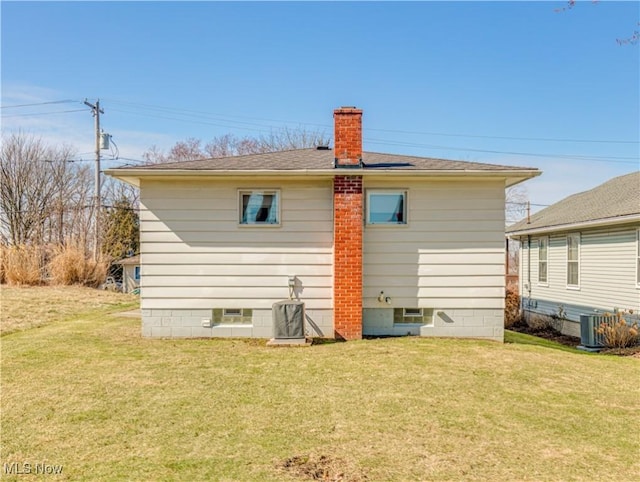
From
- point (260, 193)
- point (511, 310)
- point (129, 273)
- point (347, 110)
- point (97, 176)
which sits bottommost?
point (511, 310)

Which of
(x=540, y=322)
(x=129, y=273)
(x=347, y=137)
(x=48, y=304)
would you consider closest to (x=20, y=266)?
(x=48, y=304)

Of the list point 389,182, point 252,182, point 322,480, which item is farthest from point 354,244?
point 322,480

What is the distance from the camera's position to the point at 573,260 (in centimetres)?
1429

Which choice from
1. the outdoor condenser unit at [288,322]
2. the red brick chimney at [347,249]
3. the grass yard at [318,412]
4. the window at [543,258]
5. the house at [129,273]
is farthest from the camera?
the house at [129,273]

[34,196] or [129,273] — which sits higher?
[34,196]

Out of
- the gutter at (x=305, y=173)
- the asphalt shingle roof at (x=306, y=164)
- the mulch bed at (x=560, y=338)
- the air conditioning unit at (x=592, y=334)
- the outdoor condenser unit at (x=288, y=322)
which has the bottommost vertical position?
the mulch bed at (x=560, y=338)

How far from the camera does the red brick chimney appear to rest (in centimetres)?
820

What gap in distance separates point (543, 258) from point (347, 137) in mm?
11481

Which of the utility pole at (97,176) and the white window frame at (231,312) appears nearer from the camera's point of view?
the white window frame at (231,312)

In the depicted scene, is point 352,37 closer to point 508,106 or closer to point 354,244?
point 354,244

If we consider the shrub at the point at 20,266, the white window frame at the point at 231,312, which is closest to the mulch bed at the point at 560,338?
the white window frame at the point at 231,312

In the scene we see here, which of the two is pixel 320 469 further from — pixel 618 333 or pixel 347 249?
pixel 618 333

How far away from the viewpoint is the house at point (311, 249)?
8.41 meters

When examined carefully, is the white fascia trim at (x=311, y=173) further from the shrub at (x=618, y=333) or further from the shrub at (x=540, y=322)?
the shrub at (x=540, y=322)
